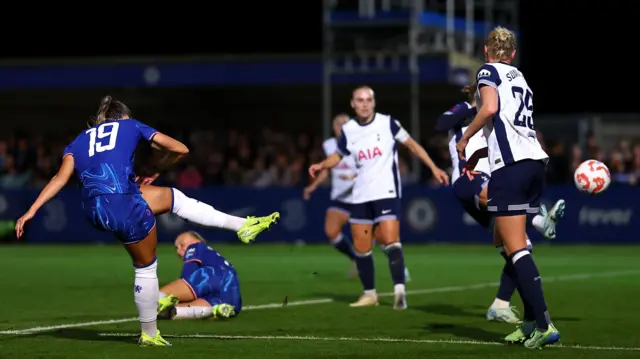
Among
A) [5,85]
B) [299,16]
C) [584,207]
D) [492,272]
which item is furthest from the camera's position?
[299,16]

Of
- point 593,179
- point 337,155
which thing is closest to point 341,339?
point 593,179

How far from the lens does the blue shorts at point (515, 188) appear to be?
10102 millimetres

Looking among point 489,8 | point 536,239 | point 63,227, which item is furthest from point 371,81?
point 63,227

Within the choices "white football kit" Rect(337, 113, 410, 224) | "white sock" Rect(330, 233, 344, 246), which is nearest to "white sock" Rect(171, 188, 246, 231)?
"white football kit" Rect(337, 113, 410, 224)

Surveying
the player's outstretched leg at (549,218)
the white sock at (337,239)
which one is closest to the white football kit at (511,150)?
the player's outstretched leg at (549,218)

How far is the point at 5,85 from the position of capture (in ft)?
115

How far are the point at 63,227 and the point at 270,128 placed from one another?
768 cm

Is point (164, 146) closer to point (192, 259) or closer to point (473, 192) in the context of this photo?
point (192, 259)

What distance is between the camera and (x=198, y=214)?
36.0ft

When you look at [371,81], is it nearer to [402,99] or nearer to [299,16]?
[402,99]

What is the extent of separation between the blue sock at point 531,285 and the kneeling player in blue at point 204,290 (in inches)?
147

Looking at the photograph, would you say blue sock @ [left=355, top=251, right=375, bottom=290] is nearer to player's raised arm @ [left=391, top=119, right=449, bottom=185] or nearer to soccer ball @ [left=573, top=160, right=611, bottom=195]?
player's raised arm @ [left=391, top=119, right=449, bottom=185]

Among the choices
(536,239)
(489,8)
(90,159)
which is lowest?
(536,239)

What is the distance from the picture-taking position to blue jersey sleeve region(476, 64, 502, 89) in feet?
33.3
